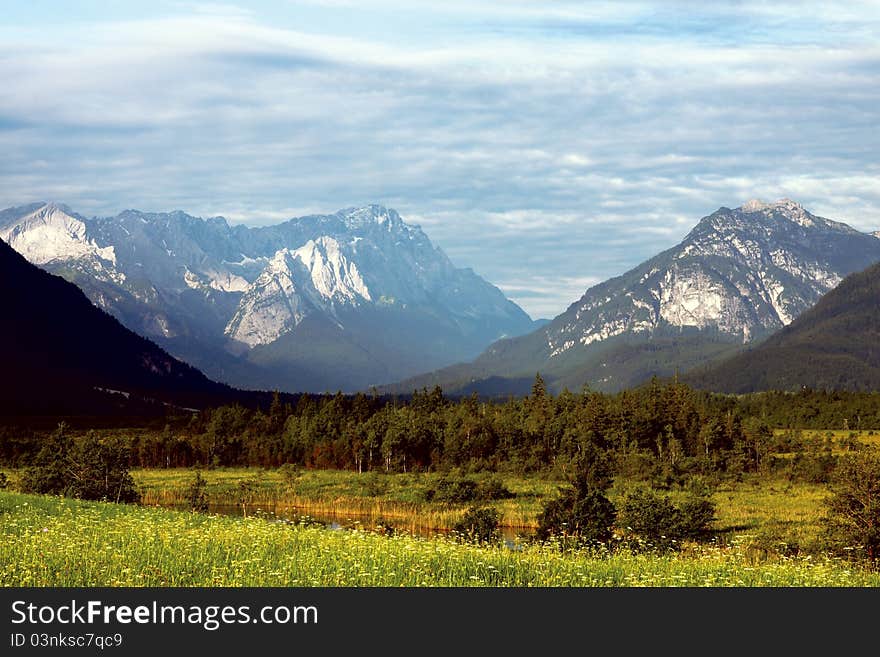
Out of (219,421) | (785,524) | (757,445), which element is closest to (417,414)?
(219,421)

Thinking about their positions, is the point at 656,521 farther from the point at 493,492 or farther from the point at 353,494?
the point at 353,494

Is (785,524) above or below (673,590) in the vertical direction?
below

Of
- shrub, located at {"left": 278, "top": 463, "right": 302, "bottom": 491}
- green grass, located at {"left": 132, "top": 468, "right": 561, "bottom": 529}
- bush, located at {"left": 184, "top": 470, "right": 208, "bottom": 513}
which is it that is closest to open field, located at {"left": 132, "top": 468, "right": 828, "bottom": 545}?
green grass, located at {"left": 132, "top": 468, "right": 561, "bottom": 529}

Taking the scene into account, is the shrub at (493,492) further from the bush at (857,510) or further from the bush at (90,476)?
the bush at (857,510)

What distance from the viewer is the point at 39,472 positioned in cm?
7275

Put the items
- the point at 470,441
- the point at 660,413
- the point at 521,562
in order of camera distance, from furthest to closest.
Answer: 1. the point at 660,413
2. the point at 470,441
3. the point at 521,562

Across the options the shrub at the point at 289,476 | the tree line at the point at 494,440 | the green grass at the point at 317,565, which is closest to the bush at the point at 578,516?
the green grass at the point at 317,565

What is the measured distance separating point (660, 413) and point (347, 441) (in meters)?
52.5

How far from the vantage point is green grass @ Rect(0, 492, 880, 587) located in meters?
20.5

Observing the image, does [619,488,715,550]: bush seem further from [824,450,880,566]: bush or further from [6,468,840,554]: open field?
[824,450,880,566]: bush

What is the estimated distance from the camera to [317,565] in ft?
72.0

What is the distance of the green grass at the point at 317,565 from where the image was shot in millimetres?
20484

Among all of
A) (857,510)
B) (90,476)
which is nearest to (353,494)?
(90,476)

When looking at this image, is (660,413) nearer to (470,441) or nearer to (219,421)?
(470,441)
